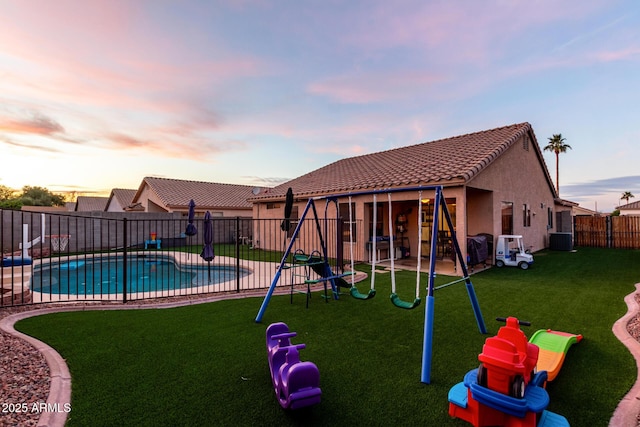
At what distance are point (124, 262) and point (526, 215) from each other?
52.7 feet

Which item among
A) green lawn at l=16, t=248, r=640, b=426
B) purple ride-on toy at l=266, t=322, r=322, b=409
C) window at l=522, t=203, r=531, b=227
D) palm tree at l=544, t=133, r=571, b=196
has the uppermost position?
palm tree at l=544, t=133, r=571, b=196

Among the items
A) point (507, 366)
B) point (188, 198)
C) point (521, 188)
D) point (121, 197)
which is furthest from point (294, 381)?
point (121, 197)

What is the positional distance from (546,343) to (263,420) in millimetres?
3631

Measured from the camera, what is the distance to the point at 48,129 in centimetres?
1377

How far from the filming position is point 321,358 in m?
3.79

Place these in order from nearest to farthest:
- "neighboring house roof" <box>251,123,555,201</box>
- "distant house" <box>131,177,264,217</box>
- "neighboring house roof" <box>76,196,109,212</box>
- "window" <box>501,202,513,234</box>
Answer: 1. "neighboring house roof" <box>251,123,555,201</box>
2. "window" <box>501,202,513,234</box>
3. "distant house" <box>131,177,264,217</box>
4. "neighboring house roof" <box>76,196,109,212</box>

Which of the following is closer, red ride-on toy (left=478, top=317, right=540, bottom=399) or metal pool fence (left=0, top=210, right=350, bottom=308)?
red ride-on toy (left=478, top=317, right=540, bottom=399)

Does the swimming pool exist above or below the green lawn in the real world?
below

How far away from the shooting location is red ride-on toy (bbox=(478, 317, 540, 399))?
233 cm

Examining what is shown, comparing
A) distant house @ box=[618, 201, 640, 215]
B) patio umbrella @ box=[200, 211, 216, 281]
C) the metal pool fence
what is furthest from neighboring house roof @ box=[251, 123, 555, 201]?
distant house @ box=[618, 201, 640, 215]

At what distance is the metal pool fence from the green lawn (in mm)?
1602

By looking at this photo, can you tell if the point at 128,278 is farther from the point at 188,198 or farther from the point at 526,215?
the point at 526,215

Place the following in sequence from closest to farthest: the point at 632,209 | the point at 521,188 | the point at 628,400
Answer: the point at 628,400
the point at 521,188
the point at 632,209

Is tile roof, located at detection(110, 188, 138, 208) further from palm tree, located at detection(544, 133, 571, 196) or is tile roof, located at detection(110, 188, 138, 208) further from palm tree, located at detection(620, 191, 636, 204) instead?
palm tree, located at detection(620, 191, 636, 204)
